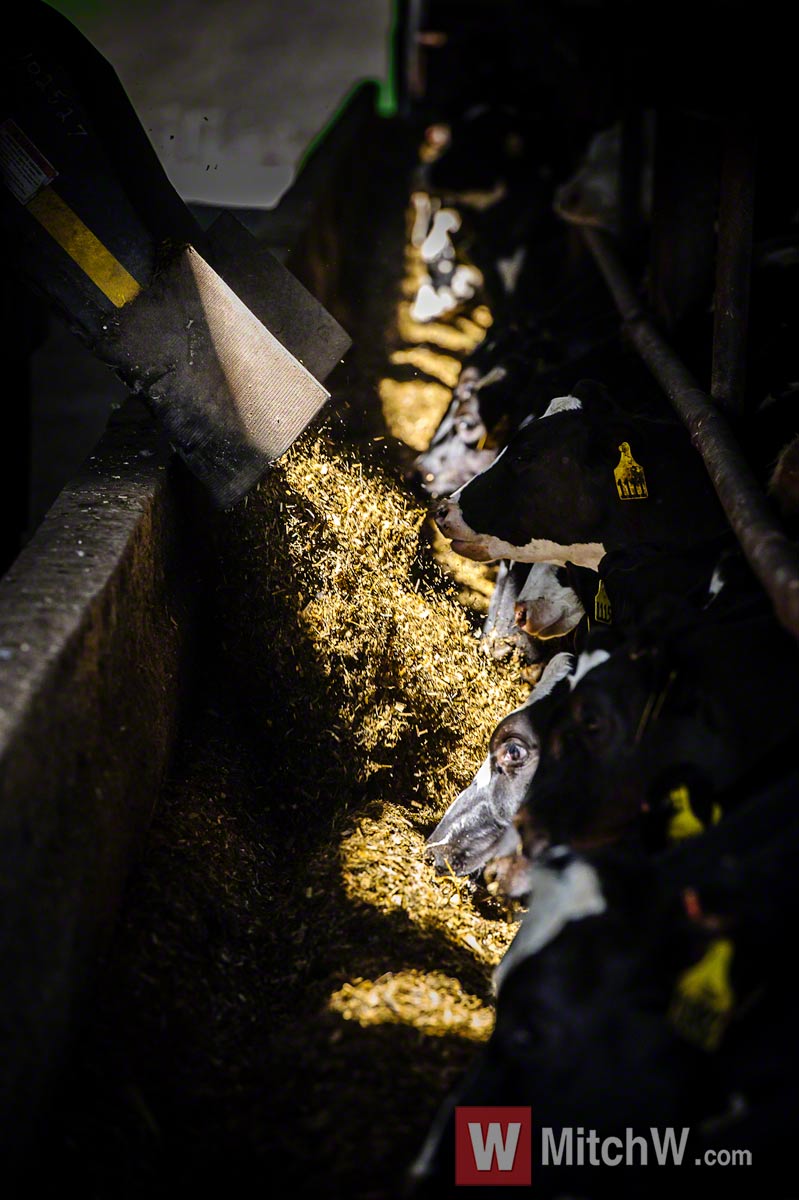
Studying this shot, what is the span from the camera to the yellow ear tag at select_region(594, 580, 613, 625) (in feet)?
12.9

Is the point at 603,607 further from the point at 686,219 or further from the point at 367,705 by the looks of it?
the point at 686,219

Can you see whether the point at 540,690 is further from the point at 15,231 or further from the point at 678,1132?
the point at 15,231

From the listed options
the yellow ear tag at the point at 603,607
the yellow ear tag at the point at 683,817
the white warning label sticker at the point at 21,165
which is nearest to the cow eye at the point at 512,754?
the yellow ear tag at the point at 603,607

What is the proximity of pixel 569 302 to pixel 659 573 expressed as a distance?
4.18 m

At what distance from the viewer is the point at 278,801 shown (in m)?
4.19

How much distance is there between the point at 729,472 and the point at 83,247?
2.37 m

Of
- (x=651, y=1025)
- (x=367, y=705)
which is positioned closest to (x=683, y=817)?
(x=651, y=1025)

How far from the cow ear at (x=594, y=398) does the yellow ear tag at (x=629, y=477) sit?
1.01 feet

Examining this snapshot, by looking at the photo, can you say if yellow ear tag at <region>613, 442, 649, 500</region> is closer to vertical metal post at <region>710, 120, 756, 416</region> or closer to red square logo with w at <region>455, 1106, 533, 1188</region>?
vertical metal post at <region>710, 120, 756, 416</region>

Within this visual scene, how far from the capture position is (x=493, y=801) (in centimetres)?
381

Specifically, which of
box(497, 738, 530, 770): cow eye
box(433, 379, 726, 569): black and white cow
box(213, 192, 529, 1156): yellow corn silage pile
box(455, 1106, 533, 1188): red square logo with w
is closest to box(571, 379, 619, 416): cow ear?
box(433, 379, 726, 569): black and white cow

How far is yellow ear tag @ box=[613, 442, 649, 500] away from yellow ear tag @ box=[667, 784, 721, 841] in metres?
1.78

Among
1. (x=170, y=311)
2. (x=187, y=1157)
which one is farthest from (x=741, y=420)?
(x=187, y=1157)

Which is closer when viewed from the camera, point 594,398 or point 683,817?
point 683,817
